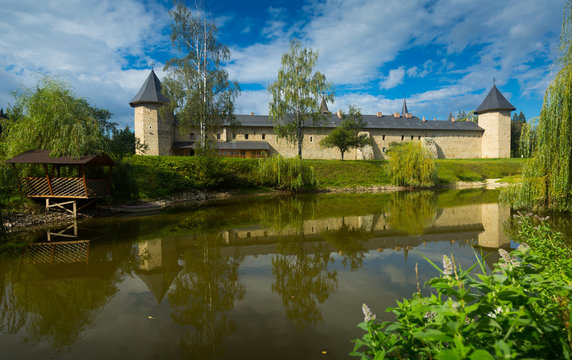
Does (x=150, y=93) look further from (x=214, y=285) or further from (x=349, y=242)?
(x=214, y=285)

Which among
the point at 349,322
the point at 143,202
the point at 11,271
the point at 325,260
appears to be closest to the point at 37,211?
the point at 143,202

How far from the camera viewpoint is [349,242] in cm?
745

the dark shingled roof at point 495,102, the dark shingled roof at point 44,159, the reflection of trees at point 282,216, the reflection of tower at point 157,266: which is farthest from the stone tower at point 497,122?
the dark shingled roof at point 44,159

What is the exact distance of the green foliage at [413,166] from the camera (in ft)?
72.1

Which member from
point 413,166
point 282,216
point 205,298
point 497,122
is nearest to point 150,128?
point 282,216

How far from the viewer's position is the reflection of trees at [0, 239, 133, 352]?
366 cm

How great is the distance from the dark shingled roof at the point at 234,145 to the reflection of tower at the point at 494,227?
24.2 m

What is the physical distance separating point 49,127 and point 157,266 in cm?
1012

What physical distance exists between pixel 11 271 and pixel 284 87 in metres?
20.3

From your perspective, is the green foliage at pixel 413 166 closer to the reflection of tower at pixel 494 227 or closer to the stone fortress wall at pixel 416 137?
the reflection of tower at pixel 494 227

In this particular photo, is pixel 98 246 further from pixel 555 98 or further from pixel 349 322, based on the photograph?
pixel 555 98

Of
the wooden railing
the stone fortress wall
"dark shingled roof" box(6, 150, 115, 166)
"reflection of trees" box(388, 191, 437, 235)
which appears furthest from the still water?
the stone fortress wall

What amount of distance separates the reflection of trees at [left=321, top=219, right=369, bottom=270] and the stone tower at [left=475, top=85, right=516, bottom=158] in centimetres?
3936

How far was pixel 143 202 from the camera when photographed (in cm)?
1455
